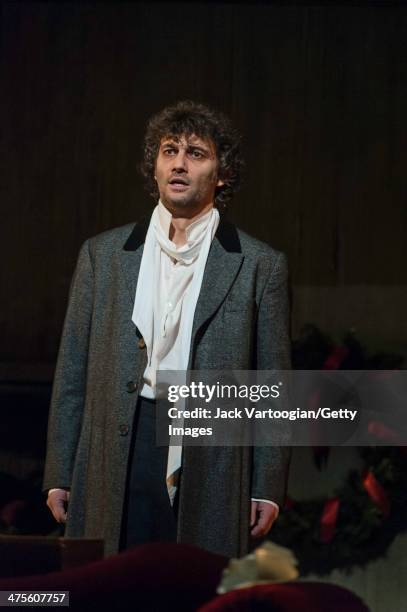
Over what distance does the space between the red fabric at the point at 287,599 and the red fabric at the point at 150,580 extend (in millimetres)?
138

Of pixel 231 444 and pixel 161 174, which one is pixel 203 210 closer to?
pixel 161 174

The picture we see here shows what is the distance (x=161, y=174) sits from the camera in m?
2.79

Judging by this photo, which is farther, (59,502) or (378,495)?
(378,495)

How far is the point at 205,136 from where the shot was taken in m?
2.77

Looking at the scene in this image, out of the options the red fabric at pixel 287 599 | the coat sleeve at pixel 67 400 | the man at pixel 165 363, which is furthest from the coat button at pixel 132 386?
the red fabric at pixel 287 599

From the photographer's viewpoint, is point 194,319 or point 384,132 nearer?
point 194,319

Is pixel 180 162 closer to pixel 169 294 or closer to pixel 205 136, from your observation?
pixel 205 136

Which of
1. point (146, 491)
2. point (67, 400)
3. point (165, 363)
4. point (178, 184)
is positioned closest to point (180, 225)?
point (178, 184)

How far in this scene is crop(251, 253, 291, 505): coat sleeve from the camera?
8.62 feet

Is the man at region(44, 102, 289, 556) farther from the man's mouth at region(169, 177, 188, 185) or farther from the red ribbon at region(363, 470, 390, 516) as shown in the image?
the red ribbon at region(363, 470, 390, 516)

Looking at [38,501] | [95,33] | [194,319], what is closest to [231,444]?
[194,319]

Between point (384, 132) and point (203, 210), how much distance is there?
1.65 ft

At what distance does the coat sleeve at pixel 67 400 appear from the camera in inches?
105

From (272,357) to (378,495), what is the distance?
0.45 metres
